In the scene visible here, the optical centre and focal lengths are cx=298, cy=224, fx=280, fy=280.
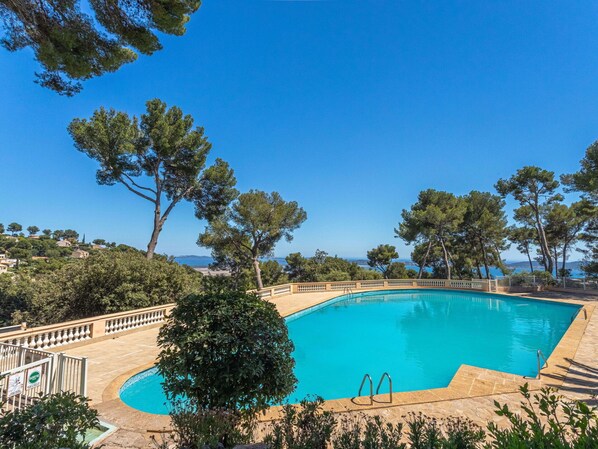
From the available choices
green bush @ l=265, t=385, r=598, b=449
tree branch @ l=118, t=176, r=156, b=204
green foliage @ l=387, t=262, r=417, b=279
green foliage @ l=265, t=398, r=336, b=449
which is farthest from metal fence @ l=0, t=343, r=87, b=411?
green foliage @ l=387, t=262, r=417, b=279

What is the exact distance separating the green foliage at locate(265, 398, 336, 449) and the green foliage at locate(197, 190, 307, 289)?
18.1 m

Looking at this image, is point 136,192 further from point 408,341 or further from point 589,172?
point 589,172

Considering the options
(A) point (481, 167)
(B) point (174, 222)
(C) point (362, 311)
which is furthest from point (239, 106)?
(A) point (481, 167)

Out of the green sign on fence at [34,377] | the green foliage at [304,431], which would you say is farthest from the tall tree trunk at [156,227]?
the green foliage at [304,431]

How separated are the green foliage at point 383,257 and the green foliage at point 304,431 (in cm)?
2822

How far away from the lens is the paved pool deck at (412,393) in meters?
4.28

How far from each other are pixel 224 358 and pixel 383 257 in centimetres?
2898

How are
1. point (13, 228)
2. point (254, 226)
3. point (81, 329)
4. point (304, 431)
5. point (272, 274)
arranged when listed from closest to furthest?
point (304, 431)
point (81, 329)
point (254, 226)
point (272, 274)
point (13, 228)

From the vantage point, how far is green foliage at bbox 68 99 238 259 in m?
14.5

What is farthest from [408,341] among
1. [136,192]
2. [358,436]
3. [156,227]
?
[136,192]

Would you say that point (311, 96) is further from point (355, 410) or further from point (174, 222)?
point (355, 410)

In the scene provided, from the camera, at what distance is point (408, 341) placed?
1083cm

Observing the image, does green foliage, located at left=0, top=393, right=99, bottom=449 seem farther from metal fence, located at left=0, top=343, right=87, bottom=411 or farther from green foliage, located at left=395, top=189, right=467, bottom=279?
green foliage, located at left=395, top=189, right=467, bottom=279

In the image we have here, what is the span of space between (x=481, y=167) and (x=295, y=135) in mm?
13955
